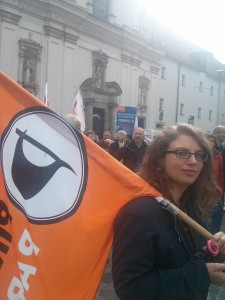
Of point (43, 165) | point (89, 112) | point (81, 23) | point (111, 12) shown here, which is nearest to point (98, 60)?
point (81, 23)

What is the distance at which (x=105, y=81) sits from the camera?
2714 cm

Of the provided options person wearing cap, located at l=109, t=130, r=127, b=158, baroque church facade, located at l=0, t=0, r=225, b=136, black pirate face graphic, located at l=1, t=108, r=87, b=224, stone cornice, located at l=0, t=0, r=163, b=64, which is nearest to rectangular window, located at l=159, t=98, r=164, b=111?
baroque church facade, located at l=0, t=0, r=225, b=136

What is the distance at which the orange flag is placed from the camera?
6.09 feet

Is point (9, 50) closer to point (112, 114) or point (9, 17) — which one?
point (9, 17)

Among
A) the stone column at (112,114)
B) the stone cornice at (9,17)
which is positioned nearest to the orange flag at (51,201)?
the stone cornice at (9,17)

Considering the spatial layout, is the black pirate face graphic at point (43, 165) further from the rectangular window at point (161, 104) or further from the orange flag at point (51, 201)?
the rectangular window at point (161, 104)

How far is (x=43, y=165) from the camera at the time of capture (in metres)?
2.01

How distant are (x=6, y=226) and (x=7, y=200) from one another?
13 cm

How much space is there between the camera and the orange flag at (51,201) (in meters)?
1.86

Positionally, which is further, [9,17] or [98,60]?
[98,60]

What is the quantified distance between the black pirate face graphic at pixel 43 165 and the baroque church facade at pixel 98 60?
50.8 ft

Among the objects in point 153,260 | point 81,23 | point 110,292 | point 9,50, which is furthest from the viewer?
point 81,23

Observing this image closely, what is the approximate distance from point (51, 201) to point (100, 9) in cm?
2728

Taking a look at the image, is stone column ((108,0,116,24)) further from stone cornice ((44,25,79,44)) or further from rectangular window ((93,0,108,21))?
stone cornice ((44,25,79,44))
